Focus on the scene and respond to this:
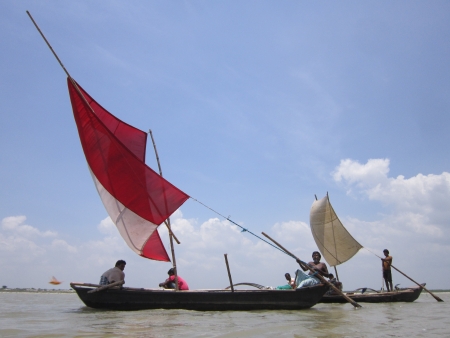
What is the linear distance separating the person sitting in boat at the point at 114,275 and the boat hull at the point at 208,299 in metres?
0.30

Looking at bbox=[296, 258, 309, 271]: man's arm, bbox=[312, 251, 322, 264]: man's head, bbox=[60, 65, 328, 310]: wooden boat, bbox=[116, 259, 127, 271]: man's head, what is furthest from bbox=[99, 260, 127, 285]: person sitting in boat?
bbox=[312, 251, 322, 264]: man's head

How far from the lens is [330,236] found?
2159 cm

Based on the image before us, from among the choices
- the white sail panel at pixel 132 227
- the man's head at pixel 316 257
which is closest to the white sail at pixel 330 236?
the man's head at pixel 316 257

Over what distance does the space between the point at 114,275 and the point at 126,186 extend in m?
2.85

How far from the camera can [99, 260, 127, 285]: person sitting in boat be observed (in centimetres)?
1199

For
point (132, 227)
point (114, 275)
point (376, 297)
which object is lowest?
point (376, 297)

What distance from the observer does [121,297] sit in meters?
12.0

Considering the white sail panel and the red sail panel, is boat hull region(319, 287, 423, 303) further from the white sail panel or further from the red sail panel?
the red sail panel

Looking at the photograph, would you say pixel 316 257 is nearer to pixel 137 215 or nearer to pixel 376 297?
pixel 376 297

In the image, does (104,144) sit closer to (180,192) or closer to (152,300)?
(180,192)

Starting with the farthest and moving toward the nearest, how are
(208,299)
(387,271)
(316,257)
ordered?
(387,271) < (316,257) < (208,299)

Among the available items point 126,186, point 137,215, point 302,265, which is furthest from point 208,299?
point 126,186

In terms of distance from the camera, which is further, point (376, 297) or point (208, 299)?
point (376, 297)

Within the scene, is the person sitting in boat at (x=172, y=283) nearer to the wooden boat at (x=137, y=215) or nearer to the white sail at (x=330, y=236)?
the wooden boat at (x=137, y=215)
